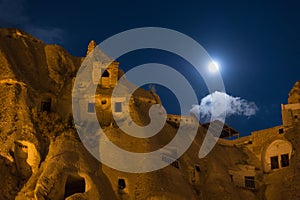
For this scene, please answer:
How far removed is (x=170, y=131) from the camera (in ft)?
148

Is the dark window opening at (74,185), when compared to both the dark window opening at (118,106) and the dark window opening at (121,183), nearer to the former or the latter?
the dark window opening at (121,183)

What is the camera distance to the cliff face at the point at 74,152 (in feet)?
116

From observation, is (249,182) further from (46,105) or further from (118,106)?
(46,105)

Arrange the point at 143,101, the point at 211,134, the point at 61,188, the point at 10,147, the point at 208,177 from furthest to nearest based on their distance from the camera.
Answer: the point at 211,134 → the point at 143,101 → the point at 208,177 → the point at 10,147 → the point at 61,188

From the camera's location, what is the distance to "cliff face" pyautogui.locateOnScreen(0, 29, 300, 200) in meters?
35.2

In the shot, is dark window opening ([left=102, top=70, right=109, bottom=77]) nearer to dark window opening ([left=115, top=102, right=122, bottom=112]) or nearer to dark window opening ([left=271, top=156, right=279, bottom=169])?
dark window opening ([left=115, top=102, right=122, bottom=112])

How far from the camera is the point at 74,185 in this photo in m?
36.2

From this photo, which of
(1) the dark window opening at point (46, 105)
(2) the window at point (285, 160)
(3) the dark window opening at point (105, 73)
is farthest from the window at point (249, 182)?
(1) the dark window opening at point (46, 105)

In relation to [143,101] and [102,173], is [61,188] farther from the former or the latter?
[143,101]

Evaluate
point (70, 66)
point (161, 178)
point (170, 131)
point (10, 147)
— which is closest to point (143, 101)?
point (170, 131)

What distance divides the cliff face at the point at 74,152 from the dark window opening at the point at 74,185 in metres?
0.07

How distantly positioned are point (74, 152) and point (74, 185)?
7.91 ft

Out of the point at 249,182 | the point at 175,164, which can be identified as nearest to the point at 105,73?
the point at 175,164

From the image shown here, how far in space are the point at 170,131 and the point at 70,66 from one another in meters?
11.2
